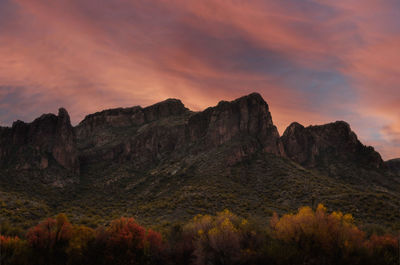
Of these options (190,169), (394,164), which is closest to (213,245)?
(190,169)

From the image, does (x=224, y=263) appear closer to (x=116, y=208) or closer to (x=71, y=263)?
(x=71, y=263)

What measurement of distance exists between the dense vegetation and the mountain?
15744 millimetres

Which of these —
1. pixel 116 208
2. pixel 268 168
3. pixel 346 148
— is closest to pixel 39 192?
pixel 116 208

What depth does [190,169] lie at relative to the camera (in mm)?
90188

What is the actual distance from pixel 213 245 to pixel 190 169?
5847cm

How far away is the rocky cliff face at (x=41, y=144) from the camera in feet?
324

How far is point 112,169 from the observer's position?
370ft

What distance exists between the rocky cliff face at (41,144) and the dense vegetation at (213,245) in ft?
235

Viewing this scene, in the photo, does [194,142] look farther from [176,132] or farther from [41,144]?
[41,144]

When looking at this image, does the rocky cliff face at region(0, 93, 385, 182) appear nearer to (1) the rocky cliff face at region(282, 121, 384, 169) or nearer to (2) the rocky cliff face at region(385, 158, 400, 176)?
(1) the rocky cliff face at region(282, 121, 384, 169)

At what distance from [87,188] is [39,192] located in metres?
15.8

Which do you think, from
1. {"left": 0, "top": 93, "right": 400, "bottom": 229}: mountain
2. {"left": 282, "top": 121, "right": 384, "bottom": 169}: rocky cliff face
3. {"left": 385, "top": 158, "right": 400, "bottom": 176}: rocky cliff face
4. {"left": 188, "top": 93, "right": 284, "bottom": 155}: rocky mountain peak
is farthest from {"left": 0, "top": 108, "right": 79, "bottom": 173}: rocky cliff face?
{"left": 385, "top": 158, "right": 400, "bottom": 176}: rocky cliff face

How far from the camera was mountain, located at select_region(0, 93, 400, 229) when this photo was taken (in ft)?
207

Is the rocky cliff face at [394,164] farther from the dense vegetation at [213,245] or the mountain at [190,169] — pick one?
the dense vegetation at [213,245]
